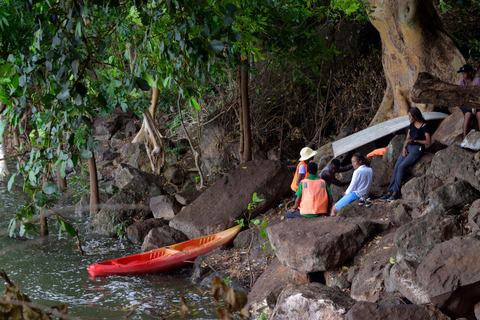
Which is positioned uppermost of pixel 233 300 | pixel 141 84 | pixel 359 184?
pixel 141 84

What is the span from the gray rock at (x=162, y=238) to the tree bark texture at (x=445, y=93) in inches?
213

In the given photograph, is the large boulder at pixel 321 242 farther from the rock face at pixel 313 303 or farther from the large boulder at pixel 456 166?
the large boulder at pixel 456 166

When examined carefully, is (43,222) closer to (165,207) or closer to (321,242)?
(165,207)

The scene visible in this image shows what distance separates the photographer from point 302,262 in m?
5.93

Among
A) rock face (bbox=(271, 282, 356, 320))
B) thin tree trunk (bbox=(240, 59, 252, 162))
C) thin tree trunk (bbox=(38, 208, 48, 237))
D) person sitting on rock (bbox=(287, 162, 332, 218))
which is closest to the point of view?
thin tree trunk (bbox=(38, 208, 48, 237))

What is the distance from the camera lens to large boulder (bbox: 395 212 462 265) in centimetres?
503

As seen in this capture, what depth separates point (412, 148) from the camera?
293 inches

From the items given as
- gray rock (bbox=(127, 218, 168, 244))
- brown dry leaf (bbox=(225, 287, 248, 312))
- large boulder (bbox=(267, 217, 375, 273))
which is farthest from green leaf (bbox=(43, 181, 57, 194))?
gray rock (bbox=(127, 218, 168, 244))

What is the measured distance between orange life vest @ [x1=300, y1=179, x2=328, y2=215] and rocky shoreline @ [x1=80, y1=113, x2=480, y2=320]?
1.53 ft

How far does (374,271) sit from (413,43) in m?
6.40

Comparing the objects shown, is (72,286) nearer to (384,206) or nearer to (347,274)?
(347,274)

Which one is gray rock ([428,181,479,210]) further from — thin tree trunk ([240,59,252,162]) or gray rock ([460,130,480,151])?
thin tree trunk ([240,59,252,162])

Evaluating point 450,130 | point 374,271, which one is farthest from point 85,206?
point 450,130

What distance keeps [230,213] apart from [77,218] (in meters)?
4.98
